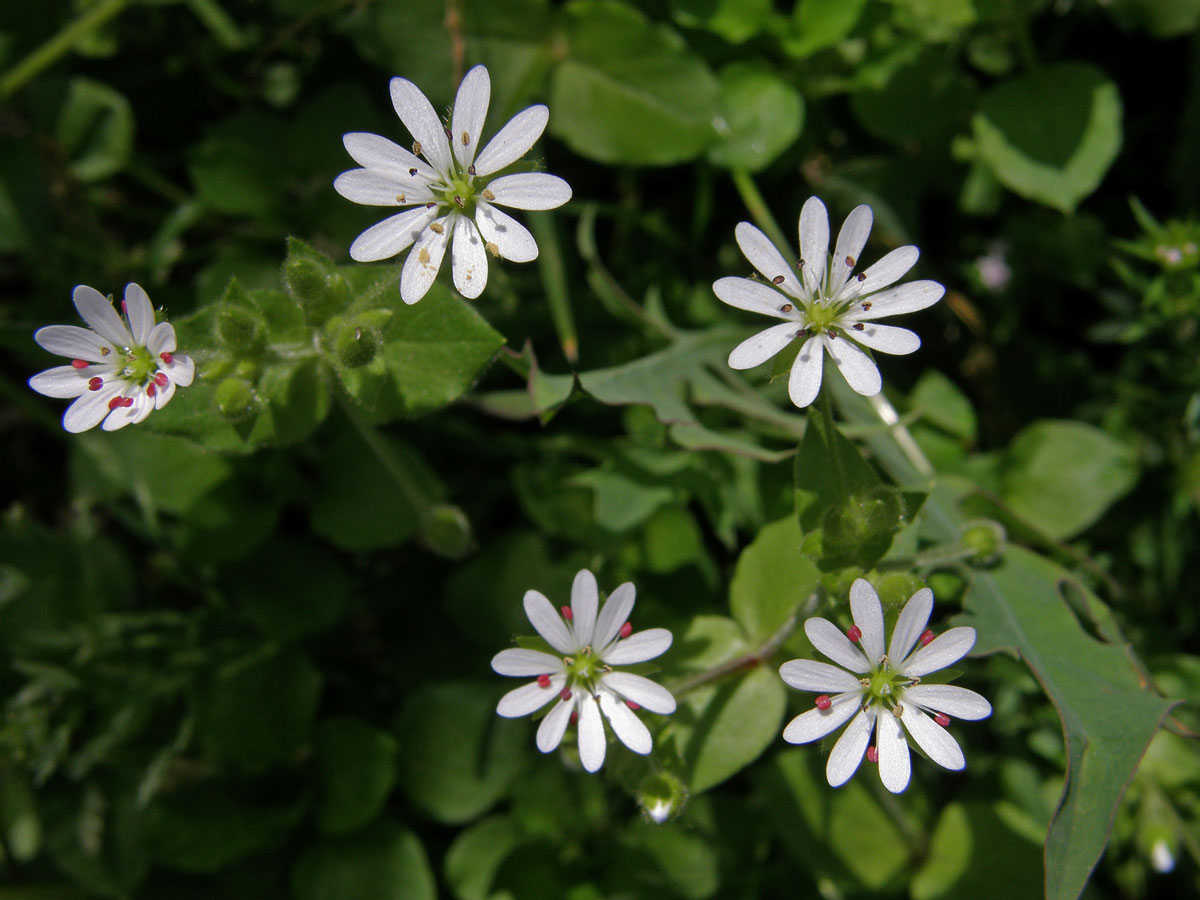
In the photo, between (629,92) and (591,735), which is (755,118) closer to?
(629,92)

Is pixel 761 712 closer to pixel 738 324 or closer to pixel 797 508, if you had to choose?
pixel 797 508

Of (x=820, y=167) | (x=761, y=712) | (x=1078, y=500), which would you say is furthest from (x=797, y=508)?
(x=820, y=167)

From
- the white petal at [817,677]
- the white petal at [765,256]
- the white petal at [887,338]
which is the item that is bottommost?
the white petal at [817,677]

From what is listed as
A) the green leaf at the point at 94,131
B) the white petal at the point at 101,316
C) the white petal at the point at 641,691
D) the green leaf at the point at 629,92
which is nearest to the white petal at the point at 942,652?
the white petal at the point at 641,691

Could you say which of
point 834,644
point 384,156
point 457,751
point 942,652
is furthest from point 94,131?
point 942,652

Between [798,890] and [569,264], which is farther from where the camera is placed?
[569,264]

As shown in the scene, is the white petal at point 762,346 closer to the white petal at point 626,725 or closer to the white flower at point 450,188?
the white flower at point 450,188

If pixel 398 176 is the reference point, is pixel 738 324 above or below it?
below
